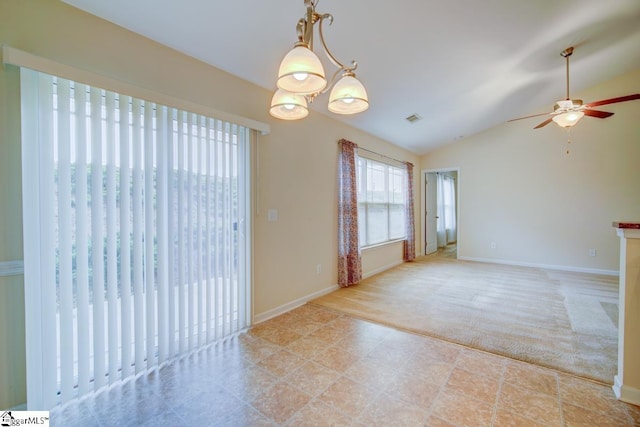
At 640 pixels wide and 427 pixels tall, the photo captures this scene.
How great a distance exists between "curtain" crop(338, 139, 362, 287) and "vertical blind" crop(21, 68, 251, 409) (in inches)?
71.4

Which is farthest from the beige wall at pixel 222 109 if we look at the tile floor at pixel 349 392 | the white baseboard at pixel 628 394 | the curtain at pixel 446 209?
the curtain at pixel 446 209

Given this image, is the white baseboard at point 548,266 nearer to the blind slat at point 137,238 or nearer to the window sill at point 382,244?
the window sill at point 382,244

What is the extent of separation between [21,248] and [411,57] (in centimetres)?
356

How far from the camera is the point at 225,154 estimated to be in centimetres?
254

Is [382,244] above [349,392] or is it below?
above

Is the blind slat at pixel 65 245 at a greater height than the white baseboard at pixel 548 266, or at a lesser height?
greater

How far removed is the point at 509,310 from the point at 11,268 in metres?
4.49

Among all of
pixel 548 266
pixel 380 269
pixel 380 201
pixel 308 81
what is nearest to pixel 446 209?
pixel 548 266

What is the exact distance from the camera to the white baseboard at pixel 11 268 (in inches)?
60.6

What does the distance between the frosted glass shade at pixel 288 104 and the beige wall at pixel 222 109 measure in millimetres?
1036

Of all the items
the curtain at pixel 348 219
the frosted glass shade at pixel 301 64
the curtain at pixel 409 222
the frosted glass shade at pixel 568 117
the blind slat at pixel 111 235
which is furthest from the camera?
the curtain at pixel 409 222

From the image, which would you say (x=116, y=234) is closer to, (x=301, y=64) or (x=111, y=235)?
(x=111, y=235)

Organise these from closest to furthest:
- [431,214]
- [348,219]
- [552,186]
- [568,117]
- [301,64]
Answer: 1. [301,64]
2. [568,117]
3. [348,219]
4. [552,186]
5. [431,214]

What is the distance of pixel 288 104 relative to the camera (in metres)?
1.67
